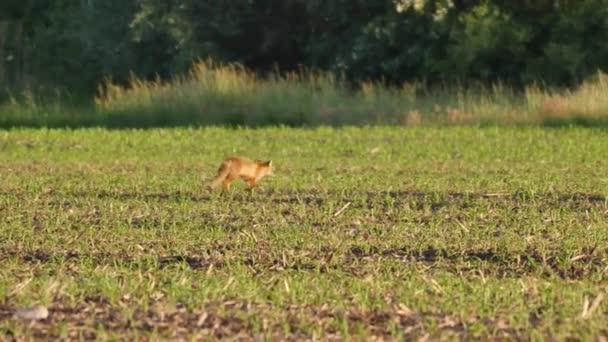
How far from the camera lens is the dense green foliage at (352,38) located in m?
31.8

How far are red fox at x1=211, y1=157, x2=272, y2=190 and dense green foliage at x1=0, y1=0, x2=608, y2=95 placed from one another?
54.3 feet

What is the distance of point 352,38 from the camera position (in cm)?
3422

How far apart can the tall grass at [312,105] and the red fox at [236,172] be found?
1122 centimetres

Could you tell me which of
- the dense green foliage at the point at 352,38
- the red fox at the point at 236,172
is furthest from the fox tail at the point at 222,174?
the dense green foliage at the point at 352,38

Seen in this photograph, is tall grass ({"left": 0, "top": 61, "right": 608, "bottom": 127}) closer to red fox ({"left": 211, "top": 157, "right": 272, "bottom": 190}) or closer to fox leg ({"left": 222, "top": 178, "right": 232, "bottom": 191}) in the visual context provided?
red fox ({"left": 211, "top": 157, "right": 272, "bottom": 190})

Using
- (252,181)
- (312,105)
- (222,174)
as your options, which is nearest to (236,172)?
(222,174)

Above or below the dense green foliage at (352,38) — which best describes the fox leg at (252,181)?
above

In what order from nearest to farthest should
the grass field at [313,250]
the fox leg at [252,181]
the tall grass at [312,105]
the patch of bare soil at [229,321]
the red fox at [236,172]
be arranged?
the patch of bare soil at [229,321]
the grass field at [313,250]
the red fox at [236,172]
the fox leg at [252,181]
the tall grass at [312,105]

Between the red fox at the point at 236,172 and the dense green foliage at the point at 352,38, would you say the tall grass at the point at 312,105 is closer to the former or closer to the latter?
the dense green foliage at the point at 352,38

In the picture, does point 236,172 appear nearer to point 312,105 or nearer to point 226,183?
point 226,183

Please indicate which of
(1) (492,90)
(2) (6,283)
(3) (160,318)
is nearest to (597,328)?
(3) (160,318)

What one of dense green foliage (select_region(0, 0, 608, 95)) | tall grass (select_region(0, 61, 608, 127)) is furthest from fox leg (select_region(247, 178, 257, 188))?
dense green foliage (select_region(0, 0, 608, 95))

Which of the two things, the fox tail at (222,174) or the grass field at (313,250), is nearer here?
the grass field at (313,250)

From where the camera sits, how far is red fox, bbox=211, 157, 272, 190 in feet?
49.7
